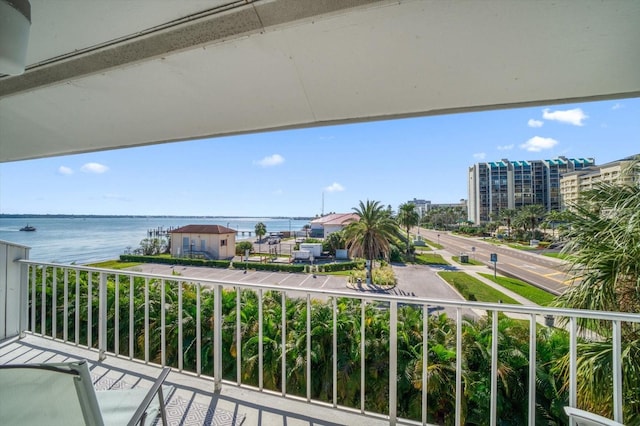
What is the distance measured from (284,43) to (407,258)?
89.3 feet

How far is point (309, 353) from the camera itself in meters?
1.84

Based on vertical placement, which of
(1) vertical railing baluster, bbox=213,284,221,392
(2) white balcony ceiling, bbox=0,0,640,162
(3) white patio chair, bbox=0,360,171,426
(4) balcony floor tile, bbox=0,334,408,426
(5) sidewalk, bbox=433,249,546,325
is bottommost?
(5) sidewalk, bbox=433,249,546,325

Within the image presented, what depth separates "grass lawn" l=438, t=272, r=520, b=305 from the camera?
13179 millimetres

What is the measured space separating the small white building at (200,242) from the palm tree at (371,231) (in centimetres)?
1531

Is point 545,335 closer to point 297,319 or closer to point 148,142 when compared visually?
point 297,319

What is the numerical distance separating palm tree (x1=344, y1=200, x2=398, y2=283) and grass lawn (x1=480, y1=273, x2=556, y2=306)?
7153mm

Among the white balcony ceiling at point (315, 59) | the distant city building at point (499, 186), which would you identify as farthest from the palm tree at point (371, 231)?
the distant city building at point (499, 186)

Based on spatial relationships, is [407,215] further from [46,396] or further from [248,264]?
[46,396]

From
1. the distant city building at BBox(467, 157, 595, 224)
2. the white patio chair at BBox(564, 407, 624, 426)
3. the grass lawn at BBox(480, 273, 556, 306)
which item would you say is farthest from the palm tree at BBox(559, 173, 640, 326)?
the distant city building at BBox(467, 157, 595, 224)

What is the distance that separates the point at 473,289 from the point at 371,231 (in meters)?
6.62

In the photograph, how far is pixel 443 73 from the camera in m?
1.54

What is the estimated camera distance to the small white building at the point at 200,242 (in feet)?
86.4

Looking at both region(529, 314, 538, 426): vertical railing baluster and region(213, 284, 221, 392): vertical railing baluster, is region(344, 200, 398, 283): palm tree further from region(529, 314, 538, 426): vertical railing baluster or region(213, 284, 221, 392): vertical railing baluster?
region(529, 314, 538, 426): vertical railing baluster

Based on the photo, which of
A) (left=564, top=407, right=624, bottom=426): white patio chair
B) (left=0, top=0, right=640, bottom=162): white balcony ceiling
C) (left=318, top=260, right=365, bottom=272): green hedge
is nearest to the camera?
(left=564, top=407, right=624, bottom=426): white patio chair
